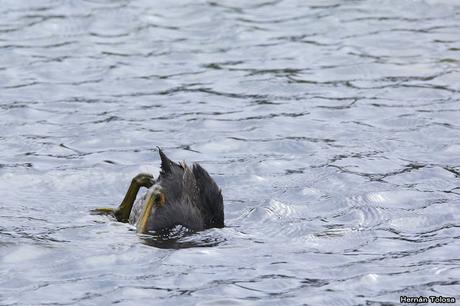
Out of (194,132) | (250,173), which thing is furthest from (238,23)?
(250,173)

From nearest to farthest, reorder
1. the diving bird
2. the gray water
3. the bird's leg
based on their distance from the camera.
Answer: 1. the gray water
2. the diving bird
3. the bird's leg

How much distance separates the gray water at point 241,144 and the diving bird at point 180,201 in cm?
9

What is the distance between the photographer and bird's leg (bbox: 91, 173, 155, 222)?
23.4 feet

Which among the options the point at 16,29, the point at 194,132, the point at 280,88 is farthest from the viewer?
the point at 16,29

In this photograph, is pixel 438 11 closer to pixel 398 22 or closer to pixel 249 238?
pixel 398 22

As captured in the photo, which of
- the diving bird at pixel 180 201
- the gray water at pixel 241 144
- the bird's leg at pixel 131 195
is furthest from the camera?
the bird's leg at pixel 131 195

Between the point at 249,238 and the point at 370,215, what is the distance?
81 cm

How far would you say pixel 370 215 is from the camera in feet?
24.0

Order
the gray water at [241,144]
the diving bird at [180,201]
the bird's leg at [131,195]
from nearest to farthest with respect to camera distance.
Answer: the gray water at [241,144] → the diving bird at [180,201] → the bird's leg at [131,195]

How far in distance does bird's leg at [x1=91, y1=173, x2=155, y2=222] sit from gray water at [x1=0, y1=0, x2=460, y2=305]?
9 centimetres

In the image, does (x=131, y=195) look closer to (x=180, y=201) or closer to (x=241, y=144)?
(x=180, y=201)

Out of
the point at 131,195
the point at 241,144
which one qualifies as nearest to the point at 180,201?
the point at 131,195

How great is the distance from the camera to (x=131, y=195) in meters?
7.18

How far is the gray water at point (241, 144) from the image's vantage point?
249 inches
